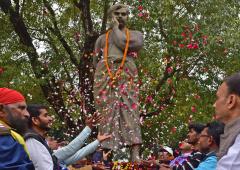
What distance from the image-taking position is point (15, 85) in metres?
11.8

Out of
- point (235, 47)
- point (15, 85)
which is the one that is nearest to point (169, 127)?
point (235, 47)

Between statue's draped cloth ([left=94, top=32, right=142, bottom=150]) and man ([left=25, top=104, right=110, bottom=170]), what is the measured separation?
2.14 m

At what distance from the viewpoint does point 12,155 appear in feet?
13.0

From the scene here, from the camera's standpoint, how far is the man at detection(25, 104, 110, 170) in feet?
14.8

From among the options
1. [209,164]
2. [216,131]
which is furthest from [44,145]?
[216,131]

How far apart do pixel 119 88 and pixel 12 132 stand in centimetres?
454

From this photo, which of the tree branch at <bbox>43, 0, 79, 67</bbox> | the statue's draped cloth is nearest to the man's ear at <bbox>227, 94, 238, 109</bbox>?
the statue's draped cloth

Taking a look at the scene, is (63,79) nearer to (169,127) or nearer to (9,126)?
(169,127)

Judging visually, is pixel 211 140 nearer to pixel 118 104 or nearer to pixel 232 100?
pixel 232 100

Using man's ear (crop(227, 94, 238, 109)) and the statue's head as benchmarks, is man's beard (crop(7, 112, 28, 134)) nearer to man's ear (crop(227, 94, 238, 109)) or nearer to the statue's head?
man's ear (crop(227, 94, 238, 109))

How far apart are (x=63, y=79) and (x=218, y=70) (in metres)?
3.74

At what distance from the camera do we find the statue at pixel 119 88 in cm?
847

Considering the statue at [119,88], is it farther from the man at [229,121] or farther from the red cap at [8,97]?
the man at [229,121]

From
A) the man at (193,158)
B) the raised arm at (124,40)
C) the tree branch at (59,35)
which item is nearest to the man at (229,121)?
the man at (193,158)
